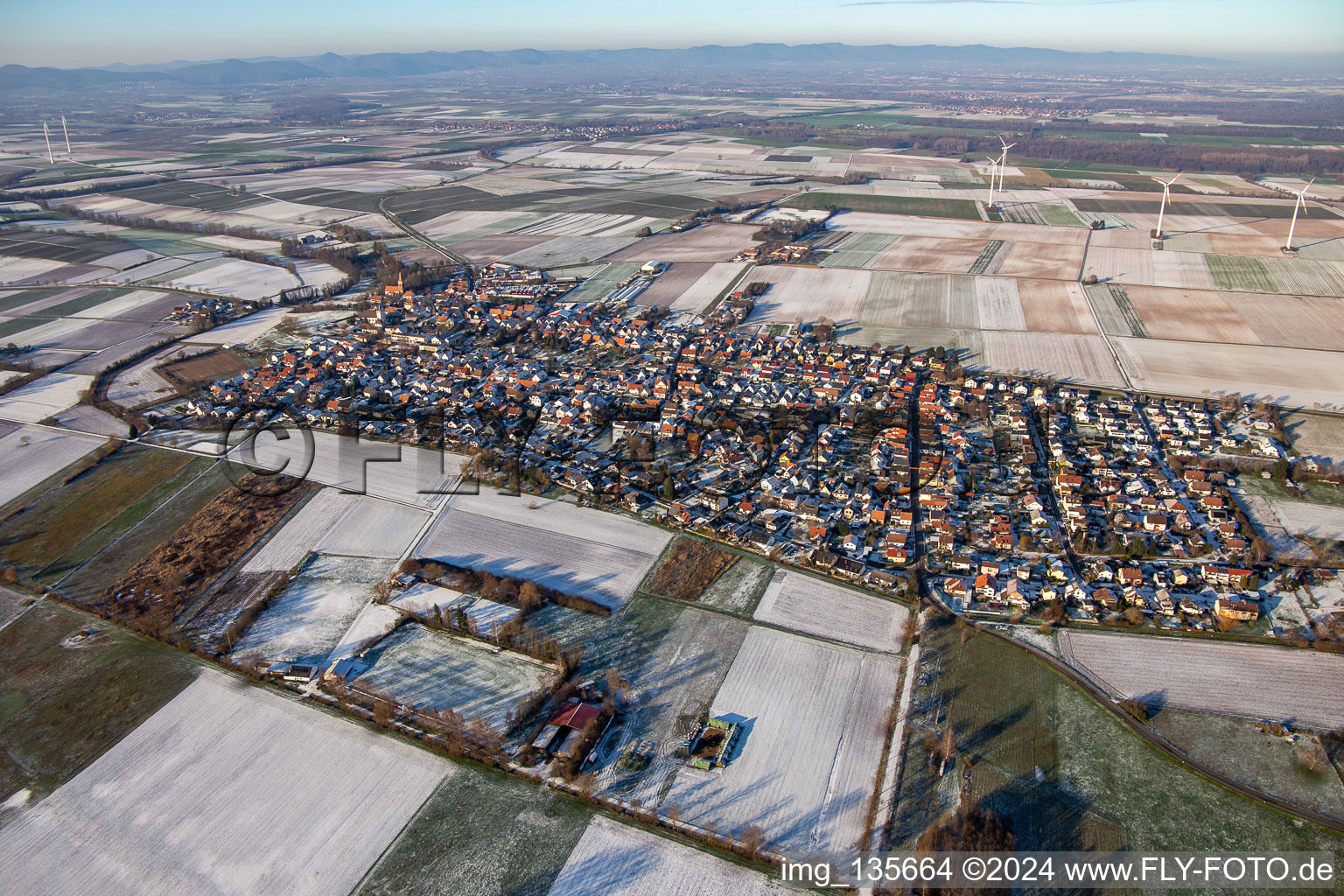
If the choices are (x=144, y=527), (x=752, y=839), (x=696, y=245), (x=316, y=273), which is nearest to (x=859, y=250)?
(x=696, y=245)

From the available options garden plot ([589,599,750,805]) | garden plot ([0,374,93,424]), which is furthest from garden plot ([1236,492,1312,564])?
garden plot ([0,374,93,424])

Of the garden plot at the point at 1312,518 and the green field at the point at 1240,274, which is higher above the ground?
the green field at the point at 1240,274

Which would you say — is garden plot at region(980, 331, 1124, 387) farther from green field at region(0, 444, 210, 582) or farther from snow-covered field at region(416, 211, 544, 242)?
snow-covered field at region(416, 211, 544, 242)

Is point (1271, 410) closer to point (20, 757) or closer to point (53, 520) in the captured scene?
point (20, 757)

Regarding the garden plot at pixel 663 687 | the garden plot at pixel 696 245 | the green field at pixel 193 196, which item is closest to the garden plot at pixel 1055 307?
the garden plot at pixel 696 245

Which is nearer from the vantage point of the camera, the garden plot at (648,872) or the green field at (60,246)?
the garden plot at (648,872)

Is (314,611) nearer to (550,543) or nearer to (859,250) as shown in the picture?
(550,543)

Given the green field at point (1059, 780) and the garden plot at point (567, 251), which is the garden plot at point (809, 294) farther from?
the green field at point (1059, 780)
